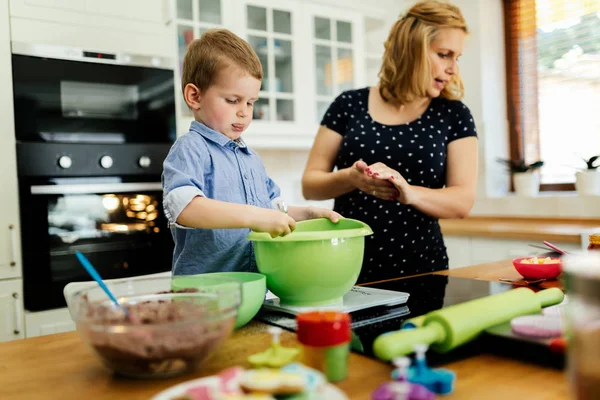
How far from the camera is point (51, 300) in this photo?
195cm

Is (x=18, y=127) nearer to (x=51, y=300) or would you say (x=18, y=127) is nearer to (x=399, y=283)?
(x=51, y=300)

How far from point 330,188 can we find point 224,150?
1.50 feet

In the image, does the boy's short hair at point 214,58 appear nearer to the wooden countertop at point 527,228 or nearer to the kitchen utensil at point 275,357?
the kitchen utensil at point 275,357

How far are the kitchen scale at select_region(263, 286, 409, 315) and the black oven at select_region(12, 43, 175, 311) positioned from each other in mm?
1316

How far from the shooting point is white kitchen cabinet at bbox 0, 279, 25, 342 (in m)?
1.87

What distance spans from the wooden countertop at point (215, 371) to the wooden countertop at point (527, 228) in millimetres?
1663

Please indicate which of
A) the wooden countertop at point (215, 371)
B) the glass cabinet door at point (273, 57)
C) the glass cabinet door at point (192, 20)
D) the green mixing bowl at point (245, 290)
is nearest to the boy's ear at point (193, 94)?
the green mixing bowl at point (245, 290)

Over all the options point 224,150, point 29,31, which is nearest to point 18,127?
point 29,31

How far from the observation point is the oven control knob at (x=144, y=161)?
2.16 metres

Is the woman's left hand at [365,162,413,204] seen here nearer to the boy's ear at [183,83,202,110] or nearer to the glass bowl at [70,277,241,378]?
the boy's ear at [183,83,202,110]

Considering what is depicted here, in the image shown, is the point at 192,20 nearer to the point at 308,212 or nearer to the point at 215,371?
the point at 308,212

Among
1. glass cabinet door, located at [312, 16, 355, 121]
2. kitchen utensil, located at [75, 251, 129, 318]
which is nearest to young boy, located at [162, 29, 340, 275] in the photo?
kitchen utensil, located at [75, 251, 129, 318]

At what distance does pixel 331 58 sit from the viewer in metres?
2.90

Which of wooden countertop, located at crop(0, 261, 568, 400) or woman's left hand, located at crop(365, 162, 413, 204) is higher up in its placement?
woman's left hand, located at crop(365, 162, 413, 204)
